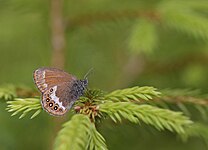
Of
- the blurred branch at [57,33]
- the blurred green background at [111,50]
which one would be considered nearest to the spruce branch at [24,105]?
the blurred green background at [111,50]

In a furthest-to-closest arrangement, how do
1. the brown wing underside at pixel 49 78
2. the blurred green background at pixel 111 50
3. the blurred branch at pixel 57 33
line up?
the blurred branch at pixel 57 33, the blurred green background at pixel 111 50, the brown wing underside at pixel 49 78

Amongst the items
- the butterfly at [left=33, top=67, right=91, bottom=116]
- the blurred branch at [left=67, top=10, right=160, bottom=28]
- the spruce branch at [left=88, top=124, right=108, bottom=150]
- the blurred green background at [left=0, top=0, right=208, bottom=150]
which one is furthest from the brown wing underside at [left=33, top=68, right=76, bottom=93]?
the blurred branch at [left=67, top=10, right=160, bottom=28]

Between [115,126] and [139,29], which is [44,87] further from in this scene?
[139,29]

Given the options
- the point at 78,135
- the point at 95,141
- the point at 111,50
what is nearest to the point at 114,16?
the point at 111,50

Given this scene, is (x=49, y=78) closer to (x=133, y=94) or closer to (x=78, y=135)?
(x=133, y=94)

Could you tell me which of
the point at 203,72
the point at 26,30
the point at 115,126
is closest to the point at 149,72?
the point at 203,72

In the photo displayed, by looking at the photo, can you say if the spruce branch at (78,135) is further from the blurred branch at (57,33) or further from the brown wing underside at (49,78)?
the blurred branch at (57,33)
